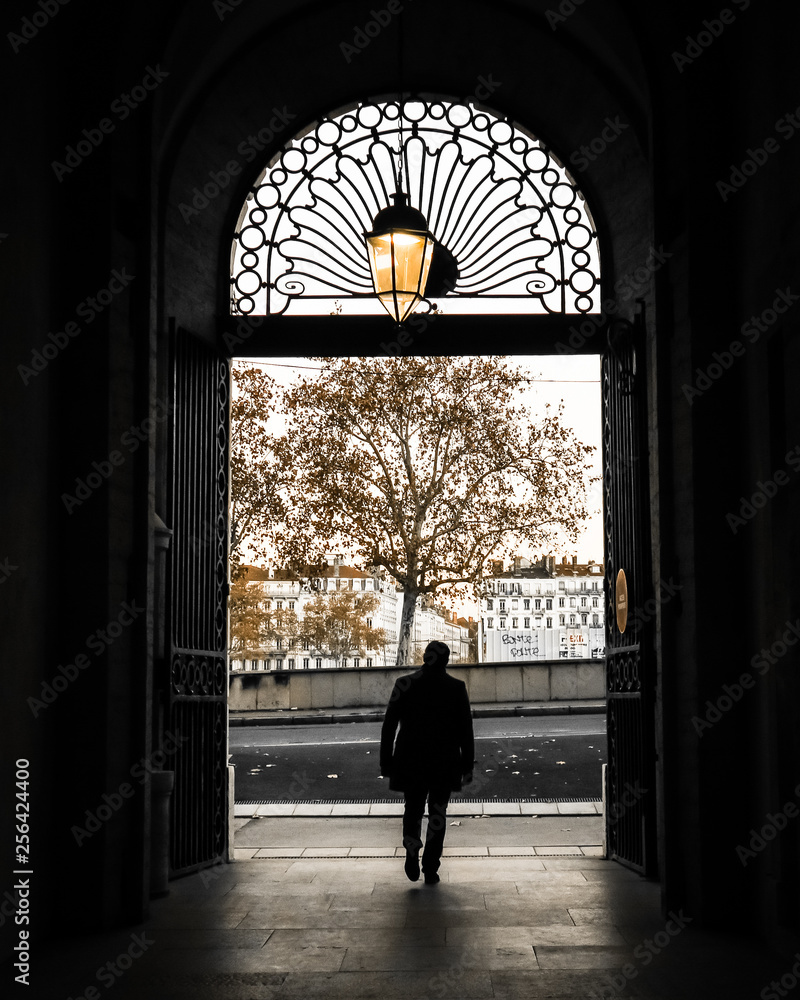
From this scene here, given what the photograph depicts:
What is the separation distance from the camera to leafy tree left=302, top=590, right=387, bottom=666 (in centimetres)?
7081

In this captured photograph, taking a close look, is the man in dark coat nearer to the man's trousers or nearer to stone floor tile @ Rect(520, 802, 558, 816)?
the man's trousers

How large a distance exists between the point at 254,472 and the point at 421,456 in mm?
4299

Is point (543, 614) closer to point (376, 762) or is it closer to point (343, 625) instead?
point (343, 625)

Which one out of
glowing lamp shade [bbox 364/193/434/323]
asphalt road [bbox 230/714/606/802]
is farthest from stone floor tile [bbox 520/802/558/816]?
glowing lamp shade [bbox 364/193/434/323]

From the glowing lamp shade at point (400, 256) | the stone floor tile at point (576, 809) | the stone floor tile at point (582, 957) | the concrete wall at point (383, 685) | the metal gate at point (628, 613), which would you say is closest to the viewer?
the stone floor tile at point (582, 957)

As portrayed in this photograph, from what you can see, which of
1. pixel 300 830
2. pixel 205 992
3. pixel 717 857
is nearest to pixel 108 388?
pixel 205 992

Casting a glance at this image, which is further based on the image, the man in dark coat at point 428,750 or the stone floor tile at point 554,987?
the man in dark coat at point 428,750

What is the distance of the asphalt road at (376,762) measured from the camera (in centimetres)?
1409

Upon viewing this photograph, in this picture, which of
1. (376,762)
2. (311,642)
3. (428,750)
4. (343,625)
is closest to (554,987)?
(428,750)

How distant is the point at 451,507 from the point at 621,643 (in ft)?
68.8

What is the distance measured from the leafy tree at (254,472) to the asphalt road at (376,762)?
8.51m

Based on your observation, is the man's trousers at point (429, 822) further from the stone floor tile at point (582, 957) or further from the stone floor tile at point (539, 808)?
the stone floor tile at point (539, 808)

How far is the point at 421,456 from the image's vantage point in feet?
98.3

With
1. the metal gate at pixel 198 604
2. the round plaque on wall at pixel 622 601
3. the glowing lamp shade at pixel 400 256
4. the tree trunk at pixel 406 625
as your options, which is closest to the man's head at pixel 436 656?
the round plaque on wall at pixel 622 601
